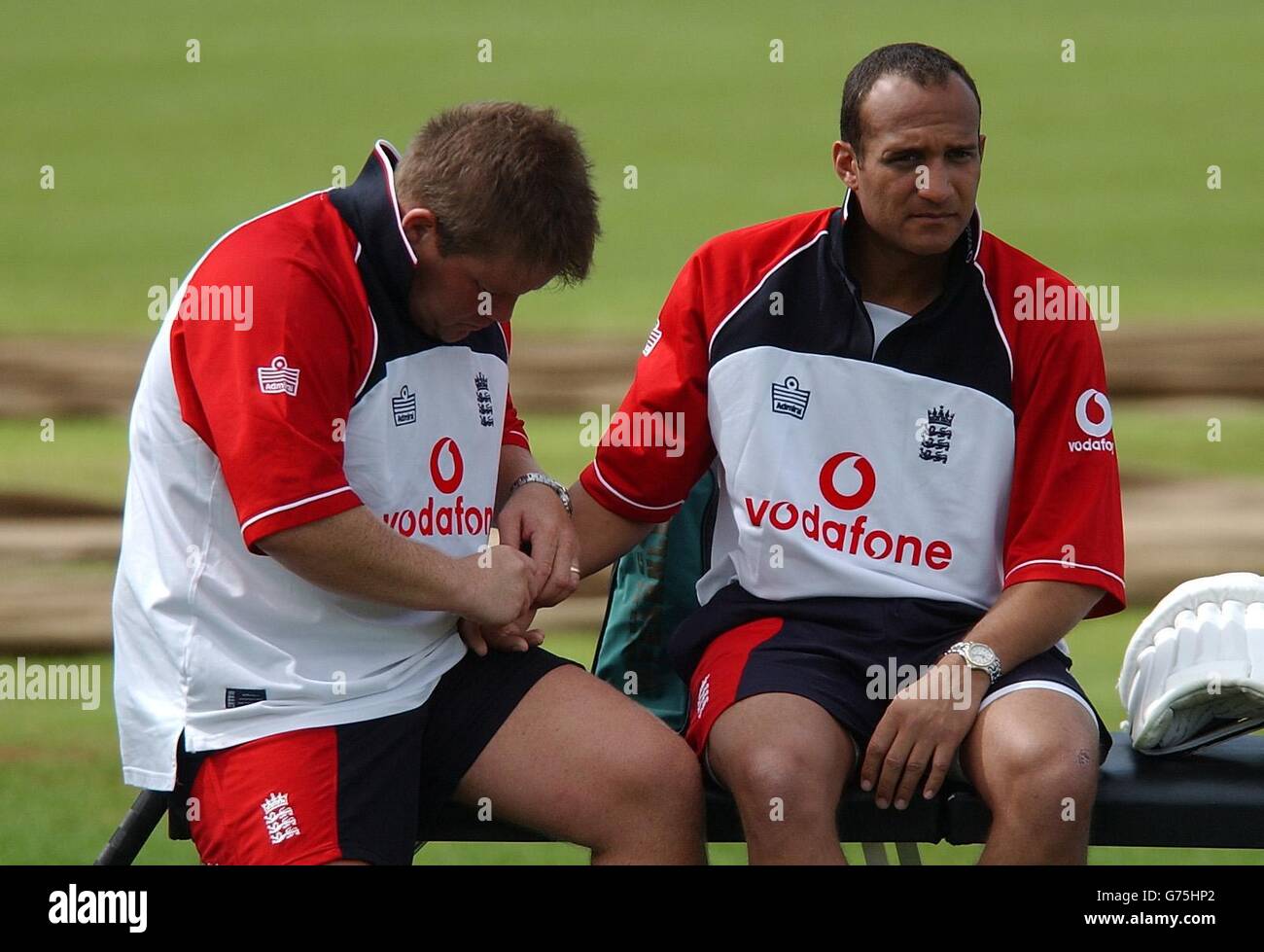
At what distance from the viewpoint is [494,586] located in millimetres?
1469

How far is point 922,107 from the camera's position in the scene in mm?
1565

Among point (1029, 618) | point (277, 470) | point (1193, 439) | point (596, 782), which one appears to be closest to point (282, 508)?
point (277, 470)

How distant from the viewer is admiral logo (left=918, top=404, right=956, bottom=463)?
5.32 ft

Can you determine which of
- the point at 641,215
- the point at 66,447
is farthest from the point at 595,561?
the point at 641,215

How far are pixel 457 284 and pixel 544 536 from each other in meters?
0.29

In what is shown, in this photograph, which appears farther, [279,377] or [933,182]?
[933,182]

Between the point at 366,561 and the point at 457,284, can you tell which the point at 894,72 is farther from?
the point at 366,561

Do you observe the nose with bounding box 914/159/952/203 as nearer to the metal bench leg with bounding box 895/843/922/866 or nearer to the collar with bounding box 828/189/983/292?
the collar with bounding box 828/189/983/292

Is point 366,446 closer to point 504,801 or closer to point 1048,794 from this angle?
point 504,801

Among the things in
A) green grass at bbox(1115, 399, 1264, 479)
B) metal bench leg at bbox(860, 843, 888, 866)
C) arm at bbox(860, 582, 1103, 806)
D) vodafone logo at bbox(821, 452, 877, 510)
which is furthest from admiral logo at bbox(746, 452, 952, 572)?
green grass at bbox(1115, 399, 1264, 479)

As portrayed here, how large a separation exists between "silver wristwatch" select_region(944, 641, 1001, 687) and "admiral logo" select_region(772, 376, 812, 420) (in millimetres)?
275

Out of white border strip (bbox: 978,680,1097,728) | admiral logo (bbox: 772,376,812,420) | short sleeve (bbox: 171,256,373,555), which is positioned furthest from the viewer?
admiral logo (bbox: 772,376,812,420)

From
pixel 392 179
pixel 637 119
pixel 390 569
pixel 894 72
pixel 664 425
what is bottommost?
pixel 390 569

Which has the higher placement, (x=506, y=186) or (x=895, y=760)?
(x=506, y=186)
